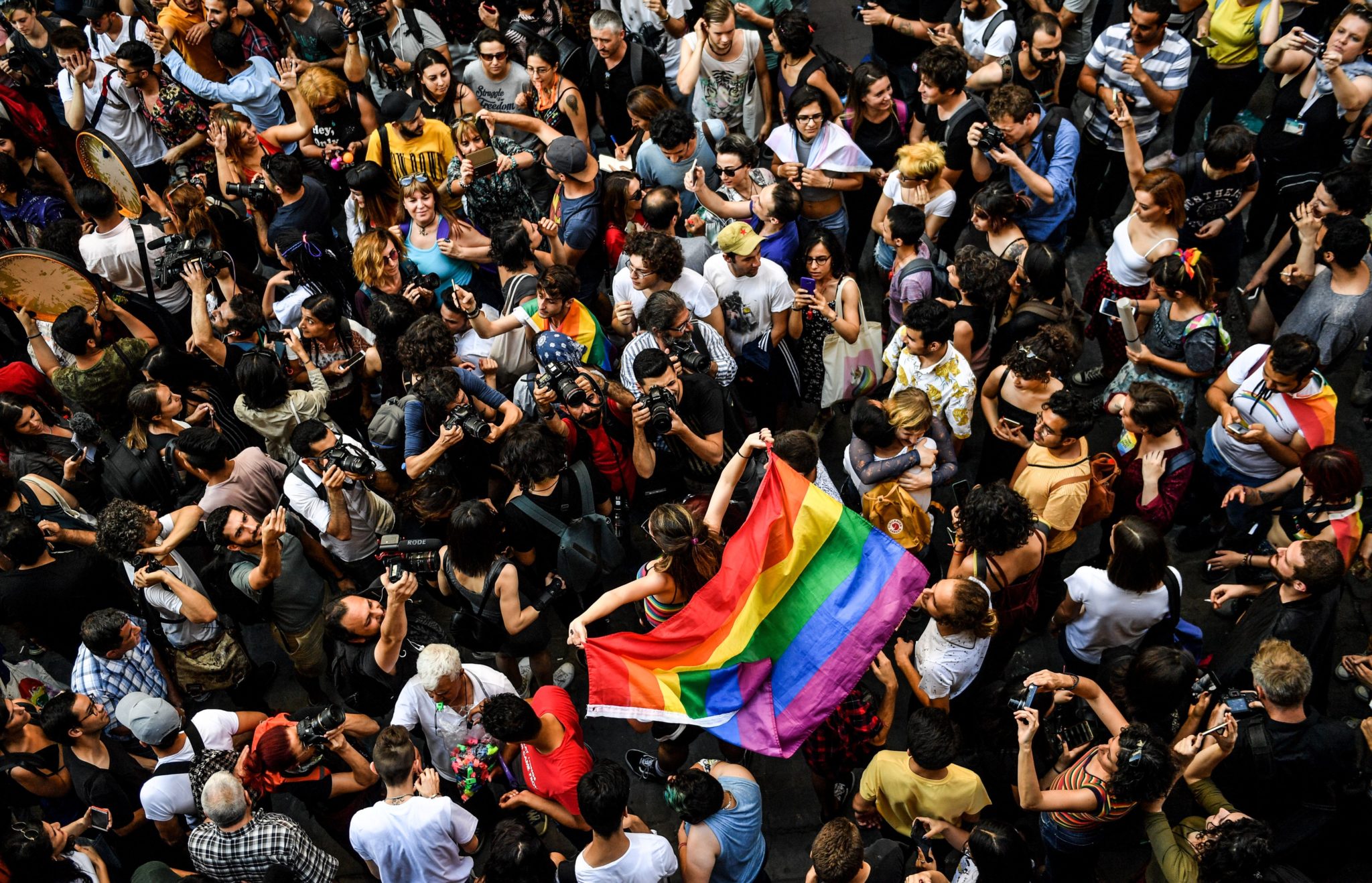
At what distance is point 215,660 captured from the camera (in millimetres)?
5516

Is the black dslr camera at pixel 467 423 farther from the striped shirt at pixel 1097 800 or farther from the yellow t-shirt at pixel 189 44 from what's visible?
the yellow t-shirt at pixel 189 44

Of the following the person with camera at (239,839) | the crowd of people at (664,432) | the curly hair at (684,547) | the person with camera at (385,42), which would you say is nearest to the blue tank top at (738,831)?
the crowd of people at (664,432)

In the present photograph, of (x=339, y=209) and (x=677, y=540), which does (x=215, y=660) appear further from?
(x=339, y=209)

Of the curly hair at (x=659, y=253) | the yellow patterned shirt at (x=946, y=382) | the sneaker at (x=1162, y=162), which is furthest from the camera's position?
the sneaker at (x=1162, y=162)

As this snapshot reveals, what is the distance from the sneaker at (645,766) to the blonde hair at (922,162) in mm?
3693

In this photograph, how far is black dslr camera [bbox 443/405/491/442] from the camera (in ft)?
17.9

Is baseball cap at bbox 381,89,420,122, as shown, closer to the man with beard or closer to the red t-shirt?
the man with beard

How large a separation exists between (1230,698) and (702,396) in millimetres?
2778

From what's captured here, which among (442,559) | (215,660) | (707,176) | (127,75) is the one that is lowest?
(215,660)

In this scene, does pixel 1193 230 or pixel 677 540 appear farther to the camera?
pixel 1193 230

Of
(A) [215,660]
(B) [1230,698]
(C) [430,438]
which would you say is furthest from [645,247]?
(B) [1230,698]

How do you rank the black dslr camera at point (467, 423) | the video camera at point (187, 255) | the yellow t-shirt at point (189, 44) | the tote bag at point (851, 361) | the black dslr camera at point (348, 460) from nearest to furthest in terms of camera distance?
the black dslr camera at point (348, 460)
the black dslr camera at point (467, 423)
the tote bag at point (851, 361)
the video camera at point (187, 255)
the yellow t-shirt at point (189, 44)

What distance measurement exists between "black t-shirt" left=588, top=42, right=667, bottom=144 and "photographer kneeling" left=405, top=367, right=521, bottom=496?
10.5ft

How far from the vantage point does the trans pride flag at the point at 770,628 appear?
15.5 ft
